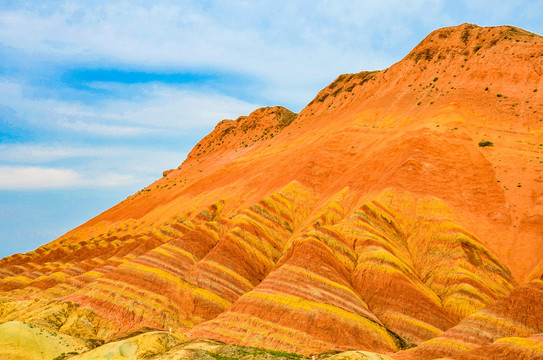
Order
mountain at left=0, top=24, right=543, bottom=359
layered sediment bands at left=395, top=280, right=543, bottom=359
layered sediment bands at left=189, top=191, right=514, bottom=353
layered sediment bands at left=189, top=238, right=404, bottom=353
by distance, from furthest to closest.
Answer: layered sediment bands at left=189, top=191, right=514, bottom=353 → layered sediment bands at left=189, top=238, right=404, bottom=353 → mountain at left=0, top=24, right=543, bottom=359 → layered sediment bands at left=395, top=280, right=543, bottom=359

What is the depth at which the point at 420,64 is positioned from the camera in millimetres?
94500

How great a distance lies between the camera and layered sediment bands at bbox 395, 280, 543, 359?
3634cm

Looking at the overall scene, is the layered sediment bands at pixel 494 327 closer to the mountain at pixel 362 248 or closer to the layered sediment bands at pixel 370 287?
the mountain at pixel 362 248

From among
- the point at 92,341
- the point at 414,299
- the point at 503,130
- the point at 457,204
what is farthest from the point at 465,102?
the point at 92,341

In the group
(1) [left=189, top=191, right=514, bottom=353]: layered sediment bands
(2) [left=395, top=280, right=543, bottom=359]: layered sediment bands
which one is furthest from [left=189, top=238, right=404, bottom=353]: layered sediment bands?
(2) [left=395, top=280, right=543, bottom=359]: layered sediment bands

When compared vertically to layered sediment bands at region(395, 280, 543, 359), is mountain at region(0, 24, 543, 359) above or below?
above

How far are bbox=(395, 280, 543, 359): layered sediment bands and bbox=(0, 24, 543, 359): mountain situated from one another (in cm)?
14

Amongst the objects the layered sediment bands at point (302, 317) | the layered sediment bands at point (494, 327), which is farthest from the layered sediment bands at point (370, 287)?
the layered sediment bands at point (494, 327)

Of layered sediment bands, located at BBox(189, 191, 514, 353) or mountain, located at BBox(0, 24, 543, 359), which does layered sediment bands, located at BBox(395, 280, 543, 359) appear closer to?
mountain, located at BBox(0, 24, 543, 359)

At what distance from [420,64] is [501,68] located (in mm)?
16586

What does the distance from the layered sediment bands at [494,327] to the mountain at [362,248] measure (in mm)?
144

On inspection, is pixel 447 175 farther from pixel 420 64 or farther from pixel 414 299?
pixel 420 64

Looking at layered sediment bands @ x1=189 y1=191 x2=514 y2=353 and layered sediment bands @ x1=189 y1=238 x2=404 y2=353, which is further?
layered sediment bands @ x1=189 y1=191 x2=514 y2=353

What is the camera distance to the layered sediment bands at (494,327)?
36344 millimetres
